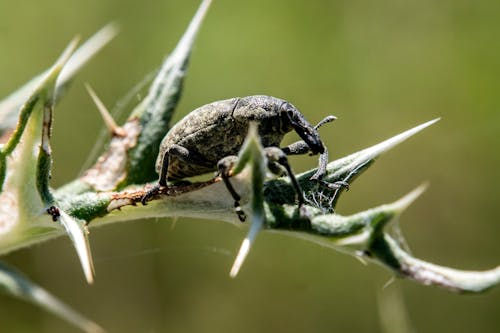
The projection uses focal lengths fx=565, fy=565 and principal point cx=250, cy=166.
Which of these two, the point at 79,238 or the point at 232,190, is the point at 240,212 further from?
the point at 79,238

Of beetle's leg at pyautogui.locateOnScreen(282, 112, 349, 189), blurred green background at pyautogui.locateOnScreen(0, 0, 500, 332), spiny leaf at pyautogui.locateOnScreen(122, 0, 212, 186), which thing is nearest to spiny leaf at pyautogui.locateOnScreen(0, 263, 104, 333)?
spiny leaf at pyautogui.locateOnScreen(122, 0, 212, 186)

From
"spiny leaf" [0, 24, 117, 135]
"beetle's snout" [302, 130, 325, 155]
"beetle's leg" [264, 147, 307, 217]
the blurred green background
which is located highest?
"spiny leaf" [0, 24, 117, 135]

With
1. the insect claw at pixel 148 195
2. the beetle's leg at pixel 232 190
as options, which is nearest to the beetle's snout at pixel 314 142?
the beetle's leg at pixel 232 190

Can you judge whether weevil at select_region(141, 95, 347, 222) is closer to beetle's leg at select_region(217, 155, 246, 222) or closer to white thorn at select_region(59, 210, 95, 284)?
beetle's leg at select_region(217, 155, 246, 222)

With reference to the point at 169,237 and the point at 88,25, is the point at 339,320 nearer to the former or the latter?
the point at 169,237

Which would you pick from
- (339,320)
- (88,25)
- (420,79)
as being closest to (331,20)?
(420,79)

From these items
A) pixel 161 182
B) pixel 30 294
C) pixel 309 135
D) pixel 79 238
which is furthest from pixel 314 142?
pixel 30 294
